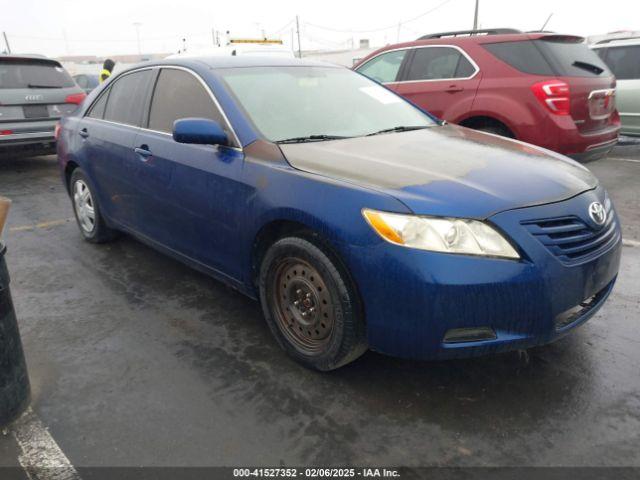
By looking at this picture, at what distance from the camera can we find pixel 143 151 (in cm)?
366

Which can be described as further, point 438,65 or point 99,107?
point 438,65

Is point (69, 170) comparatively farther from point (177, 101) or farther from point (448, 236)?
point (448, 236)

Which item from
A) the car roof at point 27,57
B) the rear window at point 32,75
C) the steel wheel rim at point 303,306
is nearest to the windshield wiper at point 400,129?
the steel wheel rim at point 303,306

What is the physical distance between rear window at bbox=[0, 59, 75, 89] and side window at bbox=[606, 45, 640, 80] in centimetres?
891

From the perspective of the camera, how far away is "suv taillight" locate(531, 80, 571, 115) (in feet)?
18.1

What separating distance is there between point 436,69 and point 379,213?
481cm

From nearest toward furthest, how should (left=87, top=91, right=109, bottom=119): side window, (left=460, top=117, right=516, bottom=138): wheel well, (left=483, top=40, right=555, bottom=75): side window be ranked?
(left=87, top=91, right=109, bottom=119): side window
(left=483, top=40, right=555, bottom=75): side window
(left=460, top=117, right=516, bottom=138): wheel well

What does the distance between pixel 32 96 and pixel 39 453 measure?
22.9 feet

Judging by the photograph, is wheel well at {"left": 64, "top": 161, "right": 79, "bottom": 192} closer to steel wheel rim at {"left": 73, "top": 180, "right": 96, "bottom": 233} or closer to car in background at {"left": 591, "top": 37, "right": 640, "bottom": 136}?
steel wheel rim at {"left": 73, "top": 180, "right": 96, "bottom": 233}

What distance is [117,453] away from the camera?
7.30 feet

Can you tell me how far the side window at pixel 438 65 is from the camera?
6.22 meters

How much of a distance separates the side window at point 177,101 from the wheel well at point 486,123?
3737 mm

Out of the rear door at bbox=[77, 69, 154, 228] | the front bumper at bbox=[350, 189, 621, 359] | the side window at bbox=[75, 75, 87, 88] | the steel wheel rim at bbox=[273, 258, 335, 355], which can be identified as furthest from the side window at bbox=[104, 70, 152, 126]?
the side window at bbox=[75, 75, 87, 88]

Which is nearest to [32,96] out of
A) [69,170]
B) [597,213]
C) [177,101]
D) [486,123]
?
[69,170]
